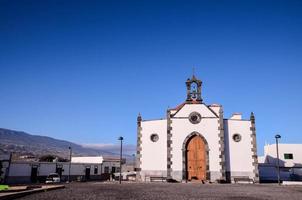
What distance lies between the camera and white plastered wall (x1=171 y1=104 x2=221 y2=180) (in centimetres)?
3192

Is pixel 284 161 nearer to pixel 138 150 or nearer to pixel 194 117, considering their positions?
pixel 194 117

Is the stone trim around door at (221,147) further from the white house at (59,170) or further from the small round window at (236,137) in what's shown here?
the white house at (59,170)

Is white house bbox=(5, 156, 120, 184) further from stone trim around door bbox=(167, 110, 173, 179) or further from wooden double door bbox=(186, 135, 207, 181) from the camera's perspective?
wooden double door bbox=(186, 135, 207, 181)

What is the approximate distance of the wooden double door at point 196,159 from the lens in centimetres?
3200

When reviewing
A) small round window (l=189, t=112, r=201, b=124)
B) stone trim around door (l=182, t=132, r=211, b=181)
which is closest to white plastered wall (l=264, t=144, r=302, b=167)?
stone trim around door (l=182, t=132, r=211, b=181)

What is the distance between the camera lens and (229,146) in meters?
32.3

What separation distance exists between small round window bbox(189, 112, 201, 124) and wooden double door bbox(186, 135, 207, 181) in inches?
66.6

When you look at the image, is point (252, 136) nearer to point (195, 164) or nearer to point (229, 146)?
point (229, 146)

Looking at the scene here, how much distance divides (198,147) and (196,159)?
1339 millimetres

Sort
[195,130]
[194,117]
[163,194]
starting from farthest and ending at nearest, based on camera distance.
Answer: [194,117], [195,130], [163,194]

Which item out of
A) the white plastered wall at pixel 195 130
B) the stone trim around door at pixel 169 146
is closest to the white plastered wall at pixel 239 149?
the white plastered wall at pixel 195 130

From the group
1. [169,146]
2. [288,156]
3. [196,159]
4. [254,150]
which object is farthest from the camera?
[288,156]

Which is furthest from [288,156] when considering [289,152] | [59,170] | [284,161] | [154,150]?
[59,170]

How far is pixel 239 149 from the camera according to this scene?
106 feet
